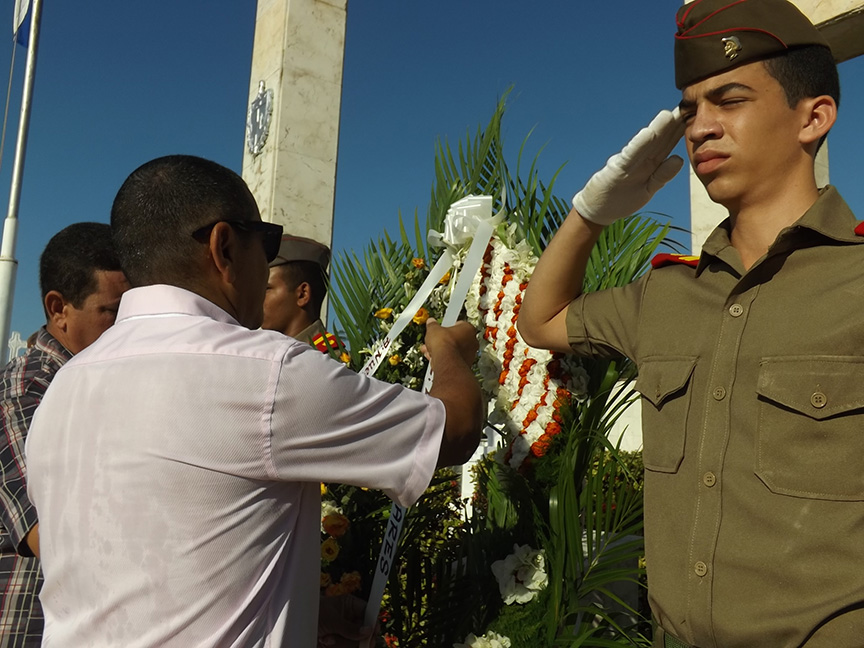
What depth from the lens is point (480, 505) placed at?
3010 millimetres

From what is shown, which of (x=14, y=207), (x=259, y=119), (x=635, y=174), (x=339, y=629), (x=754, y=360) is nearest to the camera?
(x=754, y=360)

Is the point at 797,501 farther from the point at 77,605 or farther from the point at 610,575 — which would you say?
the point at 77,605

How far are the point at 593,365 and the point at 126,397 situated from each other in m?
1.52

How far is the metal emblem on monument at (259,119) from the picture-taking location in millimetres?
8391

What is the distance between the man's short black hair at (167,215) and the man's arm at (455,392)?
23.8 inches

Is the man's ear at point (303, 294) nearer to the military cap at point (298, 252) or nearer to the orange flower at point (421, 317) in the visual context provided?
the military cap at point (298, 252)

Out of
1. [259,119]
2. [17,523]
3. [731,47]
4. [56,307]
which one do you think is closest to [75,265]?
[56,307]

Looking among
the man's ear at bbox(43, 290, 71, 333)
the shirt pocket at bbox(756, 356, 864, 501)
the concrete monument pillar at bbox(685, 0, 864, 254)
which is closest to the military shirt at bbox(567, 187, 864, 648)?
the shirt pocket at bbox(756, 356, 864, 501)

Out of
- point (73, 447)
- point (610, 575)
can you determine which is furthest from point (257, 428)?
point (610, 575)

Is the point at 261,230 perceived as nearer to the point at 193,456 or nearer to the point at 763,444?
the point at 193,456

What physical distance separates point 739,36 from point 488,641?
5.92 feet

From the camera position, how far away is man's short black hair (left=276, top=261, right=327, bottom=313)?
3.65 meters

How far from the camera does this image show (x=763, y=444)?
5.11 ft

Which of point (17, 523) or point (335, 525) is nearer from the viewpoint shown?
point (17, 523)
